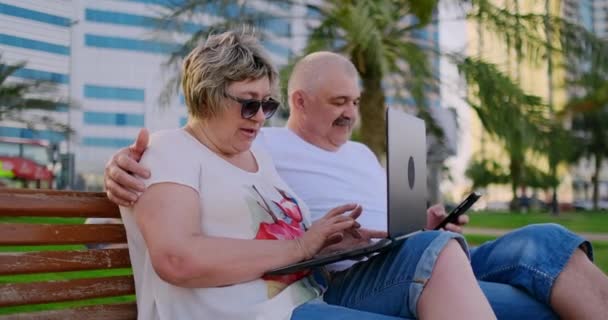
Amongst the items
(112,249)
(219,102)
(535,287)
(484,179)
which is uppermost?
(219,102)

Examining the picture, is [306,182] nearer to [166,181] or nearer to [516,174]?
[166,181]

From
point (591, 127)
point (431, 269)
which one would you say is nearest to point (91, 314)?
point (431, 269)

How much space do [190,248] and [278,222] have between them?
1.25 ft

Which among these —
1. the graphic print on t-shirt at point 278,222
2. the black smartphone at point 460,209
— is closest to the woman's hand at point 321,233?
the graphic print on t-shirt at point 278,222

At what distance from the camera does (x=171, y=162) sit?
1924mm

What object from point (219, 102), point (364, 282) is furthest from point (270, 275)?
point (219, 102)

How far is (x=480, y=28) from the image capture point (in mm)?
9805

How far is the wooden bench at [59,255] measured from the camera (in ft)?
6.47

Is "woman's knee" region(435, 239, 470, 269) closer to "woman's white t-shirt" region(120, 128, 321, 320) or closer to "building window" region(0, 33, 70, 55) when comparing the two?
"woman's white t-shirt" region(120, 128, 321, 320)

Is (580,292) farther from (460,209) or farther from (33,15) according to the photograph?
(33,15)

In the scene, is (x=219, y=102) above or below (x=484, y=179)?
above

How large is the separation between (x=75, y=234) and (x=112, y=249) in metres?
0.16

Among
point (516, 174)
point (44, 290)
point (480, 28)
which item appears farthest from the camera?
point (516, 174)

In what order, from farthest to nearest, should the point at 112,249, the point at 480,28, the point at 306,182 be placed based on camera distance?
1. the point at 480,28
2. the point at 306,182
3. the point at 112,249
